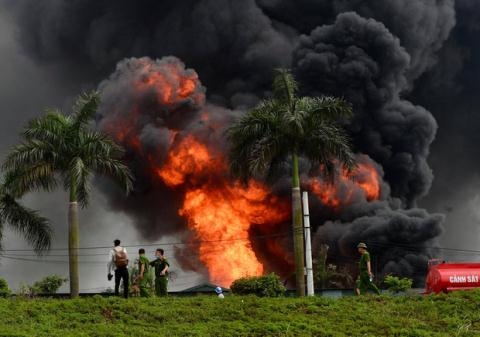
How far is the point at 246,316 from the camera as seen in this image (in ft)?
64.9

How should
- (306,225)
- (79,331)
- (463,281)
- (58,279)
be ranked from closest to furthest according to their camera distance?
(79,331), (463,281), (306,225), (58,279)

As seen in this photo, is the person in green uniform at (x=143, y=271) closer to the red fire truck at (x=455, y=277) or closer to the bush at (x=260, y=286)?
the bush at (x=260, y=286)

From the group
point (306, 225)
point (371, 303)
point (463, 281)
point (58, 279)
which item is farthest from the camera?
point (58, 279)

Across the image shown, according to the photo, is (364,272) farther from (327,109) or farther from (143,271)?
(327,109)

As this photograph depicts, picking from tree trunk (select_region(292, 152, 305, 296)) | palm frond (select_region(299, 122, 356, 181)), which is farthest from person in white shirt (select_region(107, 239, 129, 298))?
palm frond (select_region(299, 122, 356, 181))

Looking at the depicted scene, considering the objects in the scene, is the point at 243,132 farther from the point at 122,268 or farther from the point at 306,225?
the point at 122,268

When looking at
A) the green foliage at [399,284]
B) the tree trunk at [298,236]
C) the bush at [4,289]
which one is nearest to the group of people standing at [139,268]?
the tree trunk at [298,236]

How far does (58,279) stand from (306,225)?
2159 cm

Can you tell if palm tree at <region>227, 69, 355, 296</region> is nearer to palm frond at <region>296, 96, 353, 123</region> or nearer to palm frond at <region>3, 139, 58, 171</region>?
palm frond at <region>296, 96, 353, 123</region>

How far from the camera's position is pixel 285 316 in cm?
1973

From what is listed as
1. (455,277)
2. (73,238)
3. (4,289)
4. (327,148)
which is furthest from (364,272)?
(4,289)


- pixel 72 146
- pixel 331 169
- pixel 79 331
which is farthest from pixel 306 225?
pixel 79 331

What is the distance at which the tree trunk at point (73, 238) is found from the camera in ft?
98.9

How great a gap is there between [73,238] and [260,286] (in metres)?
8.74
